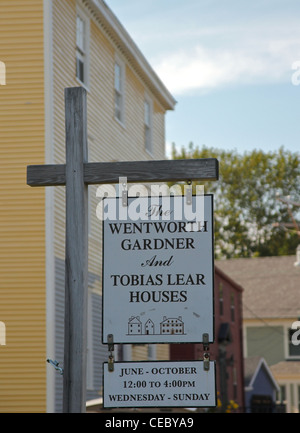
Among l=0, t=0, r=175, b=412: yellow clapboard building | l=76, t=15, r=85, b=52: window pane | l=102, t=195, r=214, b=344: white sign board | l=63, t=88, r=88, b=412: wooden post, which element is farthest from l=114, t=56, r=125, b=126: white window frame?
l=102, t=195, r=214, b=344: white sign board

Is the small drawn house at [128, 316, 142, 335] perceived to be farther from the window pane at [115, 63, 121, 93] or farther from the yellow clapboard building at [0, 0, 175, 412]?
the window pane at [115, 63, 121, 93]

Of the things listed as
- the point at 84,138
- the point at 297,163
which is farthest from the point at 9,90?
the point at 297,163

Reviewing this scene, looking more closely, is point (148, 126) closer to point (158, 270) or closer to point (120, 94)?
point (120, 94)

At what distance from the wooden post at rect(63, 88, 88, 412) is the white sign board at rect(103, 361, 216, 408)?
272mm

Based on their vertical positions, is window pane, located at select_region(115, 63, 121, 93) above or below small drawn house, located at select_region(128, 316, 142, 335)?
above

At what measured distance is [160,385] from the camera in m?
7.29

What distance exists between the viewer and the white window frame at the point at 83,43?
70.8ft

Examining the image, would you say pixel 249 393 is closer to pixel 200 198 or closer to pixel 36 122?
pixel 36 122

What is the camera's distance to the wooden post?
24.1ft

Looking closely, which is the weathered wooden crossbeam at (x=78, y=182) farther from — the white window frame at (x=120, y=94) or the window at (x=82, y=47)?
the white window frame at (x=120, y=94)

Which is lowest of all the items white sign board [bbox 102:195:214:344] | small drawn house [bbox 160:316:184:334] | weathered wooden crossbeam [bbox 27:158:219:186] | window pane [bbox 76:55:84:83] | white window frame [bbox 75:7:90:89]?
small drawn house [bbox 160:316:184:334]

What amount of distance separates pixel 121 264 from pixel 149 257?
0.26m

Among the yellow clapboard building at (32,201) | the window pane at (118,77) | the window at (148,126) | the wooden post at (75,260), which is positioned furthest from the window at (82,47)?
the wooden post at (75,260)

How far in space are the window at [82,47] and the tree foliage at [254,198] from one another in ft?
138
